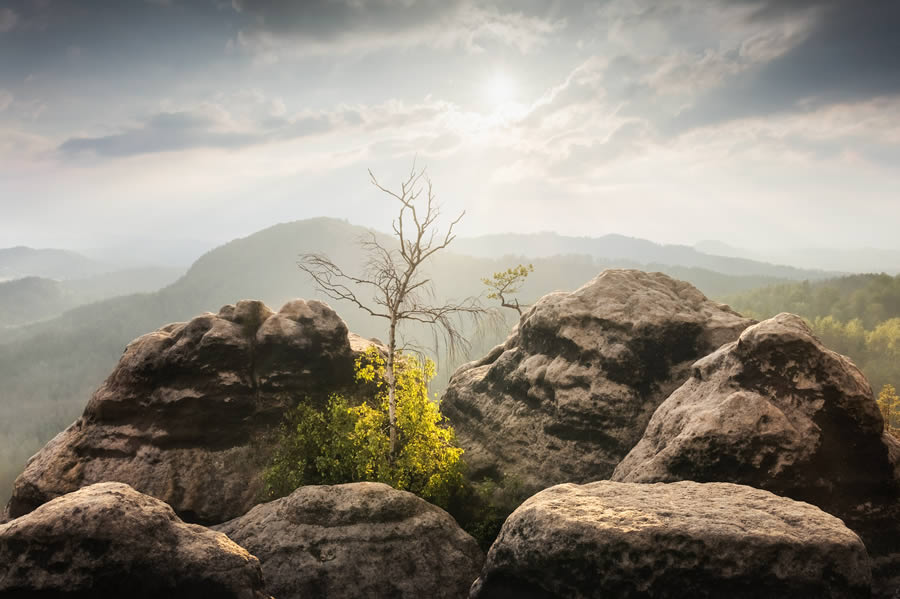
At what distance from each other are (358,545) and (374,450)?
3974 millimetres

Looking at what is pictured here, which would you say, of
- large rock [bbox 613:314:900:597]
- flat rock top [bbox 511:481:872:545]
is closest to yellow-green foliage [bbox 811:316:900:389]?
large rock [bbox 613:314:900:597]

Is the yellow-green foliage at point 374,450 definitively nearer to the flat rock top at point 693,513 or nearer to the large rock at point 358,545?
the large rock at point 358,545

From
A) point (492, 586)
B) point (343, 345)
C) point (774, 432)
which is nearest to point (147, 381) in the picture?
point (343, 345)

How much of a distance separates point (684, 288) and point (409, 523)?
16976 millimetres

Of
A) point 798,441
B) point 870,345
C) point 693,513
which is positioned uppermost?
point 798,441

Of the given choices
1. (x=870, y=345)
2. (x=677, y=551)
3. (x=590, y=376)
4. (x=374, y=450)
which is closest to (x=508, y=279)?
(x=590, y=376)

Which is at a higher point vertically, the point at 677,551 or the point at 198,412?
the point at 677,551

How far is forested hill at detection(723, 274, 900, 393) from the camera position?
12706cm

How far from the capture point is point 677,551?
948cm

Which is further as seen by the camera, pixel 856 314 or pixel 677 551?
pixel 856 314

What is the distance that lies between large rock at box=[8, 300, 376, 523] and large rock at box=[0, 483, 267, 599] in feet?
30.3

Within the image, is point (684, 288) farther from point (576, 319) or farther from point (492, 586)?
point (492, 586)

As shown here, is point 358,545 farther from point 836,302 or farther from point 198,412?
point 836,302

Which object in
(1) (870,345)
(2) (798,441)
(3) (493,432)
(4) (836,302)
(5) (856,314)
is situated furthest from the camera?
(4) (836,302)
